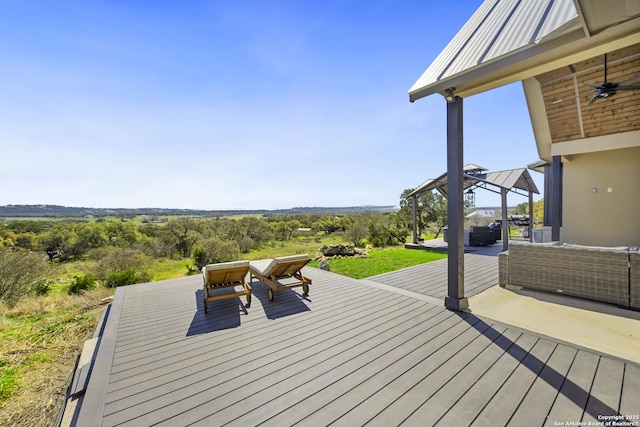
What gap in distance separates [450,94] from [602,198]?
7.11 metres

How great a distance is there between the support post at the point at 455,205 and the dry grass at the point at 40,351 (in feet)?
17.1

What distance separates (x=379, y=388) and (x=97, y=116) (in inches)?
453

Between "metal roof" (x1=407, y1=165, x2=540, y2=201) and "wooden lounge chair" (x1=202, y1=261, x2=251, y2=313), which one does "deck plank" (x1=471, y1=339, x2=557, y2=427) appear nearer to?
"wooden lounge chair" (x1=202, y1=261, x2=251, y2=313)

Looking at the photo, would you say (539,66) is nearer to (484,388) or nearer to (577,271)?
(577,271)

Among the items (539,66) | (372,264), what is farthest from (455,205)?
(372,264)

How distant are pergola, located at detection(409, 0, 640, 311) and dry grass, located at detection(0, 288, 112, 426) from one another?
18.0ft

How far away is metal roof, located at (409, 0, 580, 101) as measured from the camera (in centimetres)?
308

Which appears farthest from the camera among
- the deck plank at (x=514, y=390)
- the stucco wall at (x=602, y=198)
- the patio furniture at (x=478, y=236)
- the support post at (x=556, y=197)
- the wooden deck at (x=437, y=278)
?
the patio furniture at (x=478, y=236)

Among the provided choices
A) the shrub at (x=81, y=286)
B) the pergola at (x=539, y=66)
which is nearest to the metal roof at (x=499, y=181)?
the pergola at (x=539, y=66)

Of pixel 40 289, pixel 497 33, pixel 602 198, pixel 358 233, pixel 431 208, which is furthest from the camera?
Result: pixel 431 208

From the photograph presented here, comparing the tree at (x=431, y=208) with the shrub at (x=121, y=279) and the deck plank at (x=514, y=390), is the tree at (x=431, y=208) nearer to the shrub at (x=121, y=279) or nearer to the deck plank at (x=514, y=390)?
the deck plank at (x=514, y=390)

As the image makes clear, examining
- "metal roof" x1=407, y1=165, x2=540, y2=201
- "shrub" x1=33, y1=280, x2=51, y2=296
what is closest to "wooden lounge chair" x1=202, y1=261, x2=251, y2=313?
"shrub" x1=33, y1=280, x2=51, y2=296

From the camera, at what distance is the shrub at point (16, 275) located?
754cm

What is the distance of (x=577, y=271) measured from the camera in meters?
4.81
